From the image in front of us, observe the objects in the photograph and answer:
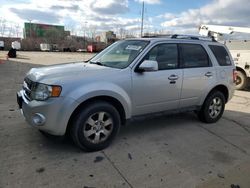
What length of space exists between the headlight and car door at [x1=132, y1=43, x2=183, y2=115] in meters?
1.23

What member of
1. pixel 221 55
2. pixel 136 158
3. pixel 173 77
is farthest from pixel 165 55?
pixel 136 158

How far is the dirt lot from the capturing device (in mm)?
3277

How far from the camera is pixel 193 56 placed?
5.14 m

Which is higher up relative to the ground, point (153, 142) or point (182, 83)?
point (182, 83)

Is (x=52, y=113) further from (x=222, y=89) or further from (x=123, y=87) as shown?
(x=222, y=89)

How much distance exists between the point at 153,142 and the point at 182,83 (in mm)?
1217

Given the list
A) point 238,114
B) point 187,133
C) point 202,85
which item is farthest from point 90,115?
point 238,114

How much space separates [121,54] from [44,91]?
1.65 meters

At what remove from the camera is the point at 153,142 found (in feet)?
14.7

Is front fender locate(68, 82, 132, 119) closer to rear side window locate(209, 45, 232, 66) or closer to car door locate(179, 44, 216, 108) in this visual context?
car door locate(179, 44, 216, 108)

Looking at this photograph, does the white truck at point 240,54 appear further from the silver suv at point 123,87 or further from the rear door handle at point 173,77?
the rear door handle at point 173,77

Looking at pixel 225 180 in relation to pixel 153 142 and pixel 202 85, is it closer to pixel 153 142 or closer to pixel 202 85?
pixel 153 142

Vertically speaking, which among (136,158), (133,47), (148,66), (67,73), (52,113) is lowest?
(136,158)

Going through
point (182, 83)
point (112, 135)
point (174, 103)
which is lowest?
point (112, 135)
